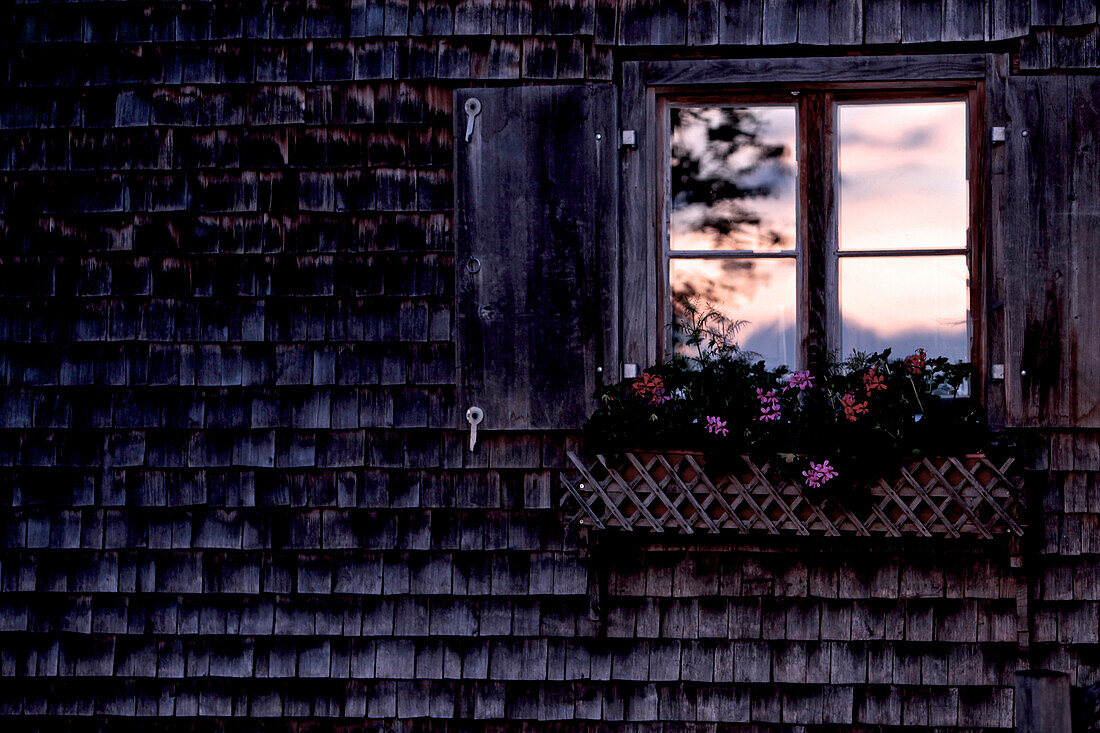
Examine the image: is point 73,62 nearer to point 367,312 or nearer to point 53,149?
point 53,149

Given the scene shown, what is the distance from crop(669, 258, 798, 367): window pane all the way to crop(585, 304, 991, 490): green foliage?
189 millimetres

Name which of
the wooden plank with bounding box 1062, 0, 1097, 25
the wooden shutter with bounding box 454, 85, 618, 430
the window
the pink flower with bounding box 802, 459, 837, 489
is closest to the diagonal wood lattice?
the pink flower with bounding box 802, 459, 837, 489

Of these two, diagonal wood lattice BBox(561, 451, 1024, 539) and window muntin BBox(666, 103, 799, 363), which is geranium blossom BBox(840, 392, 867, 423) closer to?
diagonal wood lattice BBox(561, 451, 1024, 539)

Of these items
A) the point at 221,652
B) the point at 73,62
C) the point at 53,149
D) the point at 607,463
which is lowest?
the point at 221,652

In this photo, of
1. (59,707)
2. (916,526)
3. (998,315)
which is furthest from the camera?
(59,707)

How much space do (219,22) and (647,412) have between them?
2.31 m

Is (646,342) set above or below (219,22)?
below

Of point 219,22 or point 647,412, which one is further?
point 219,22

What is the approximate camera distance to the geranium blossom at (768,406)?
3104 mm

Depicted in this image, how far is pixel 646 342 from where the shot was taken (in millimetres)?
3371

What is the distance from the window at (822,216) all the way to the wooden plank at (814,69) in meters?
0.08

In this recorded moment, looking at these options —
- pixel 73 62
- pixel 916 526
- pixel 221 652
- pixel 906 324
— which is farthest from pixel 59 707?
pixel 906 324

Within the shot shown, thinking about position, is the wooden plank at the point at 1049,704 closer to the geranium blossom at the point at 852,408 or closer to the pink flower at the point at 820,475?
the pink flower at the point at 820,475

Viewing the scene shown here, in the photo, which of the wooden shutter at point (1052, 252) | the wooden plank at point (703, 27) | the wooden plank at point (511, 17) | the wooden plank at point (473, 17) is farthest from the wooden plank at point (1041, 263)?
the wooden plank at point (473, 17)
